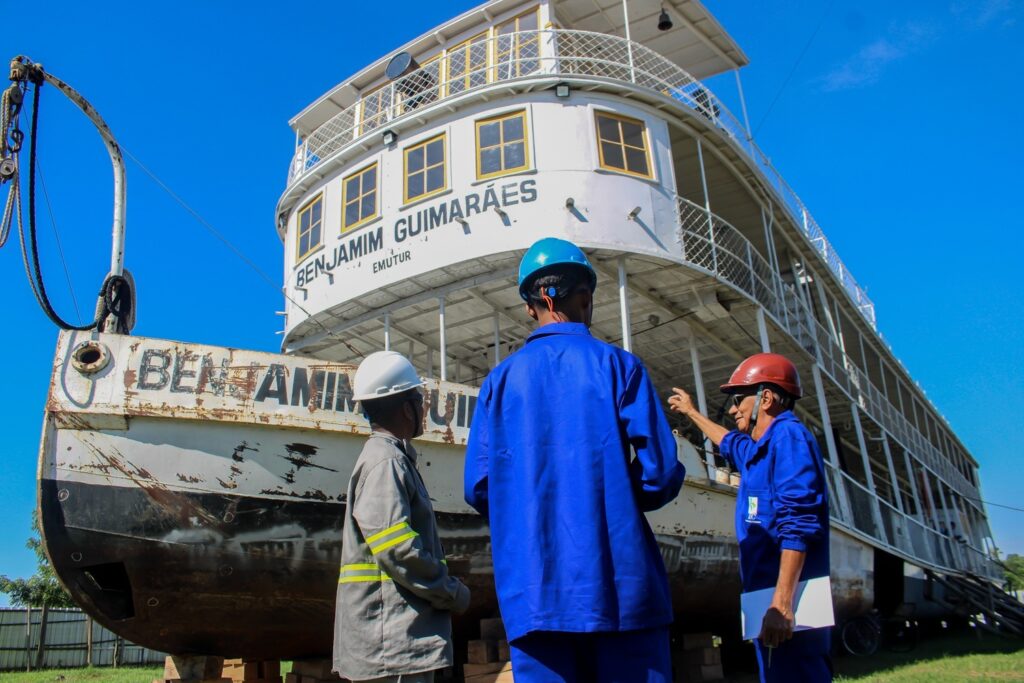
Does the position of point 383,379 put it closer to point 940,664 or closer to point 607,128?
point 607,128

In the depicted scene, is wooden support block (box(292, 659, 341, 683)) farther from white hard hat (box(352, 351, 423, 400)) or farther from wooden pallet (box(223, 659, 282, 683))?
white hard hat (box(352, 351, 423, 400))

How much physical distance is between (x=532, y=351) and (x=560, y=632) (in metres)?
0.76

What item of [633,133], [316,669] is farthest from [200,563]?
[633,133]

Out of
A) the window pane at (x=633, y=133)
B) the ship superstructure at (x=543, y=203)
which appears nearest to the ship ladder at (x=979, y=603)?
the ship superstructure at (x=543, y=203)

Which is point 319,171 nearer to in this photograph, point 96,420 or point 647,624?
point 96,420

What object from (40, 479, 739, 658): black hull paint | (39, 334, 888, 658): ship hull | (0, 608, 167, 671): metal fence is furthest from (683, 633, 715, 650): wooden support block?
(0, 608, 167, 671): metal fence

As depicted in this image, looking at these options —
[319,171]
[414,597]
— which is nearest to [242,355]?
[414,597]

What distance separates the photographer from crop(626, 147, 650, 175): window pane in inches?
361

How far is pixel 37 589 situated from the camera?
17828 mm

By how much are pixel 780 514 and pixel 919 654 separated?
10224 mm

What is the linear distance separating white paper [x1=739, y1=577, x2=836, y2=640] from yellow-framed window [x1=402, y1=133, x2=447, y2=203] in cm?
707

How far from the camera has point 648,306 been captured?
10.2 metres

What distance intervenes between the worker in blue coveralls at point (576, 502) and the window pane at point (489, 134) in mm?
7234

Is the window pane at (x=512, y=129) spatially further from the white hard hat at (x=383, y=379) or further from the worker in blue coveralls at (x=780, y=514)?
the white hard hat at (x=383, y=379)
